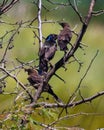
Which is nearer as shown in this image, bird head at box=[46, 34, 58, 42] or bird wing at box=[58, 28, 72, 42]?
bird wing at box=[58, 28, 72, 42]

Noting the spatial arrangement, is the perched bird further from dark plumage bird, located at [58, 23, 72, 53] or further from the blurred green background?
the blurred green background

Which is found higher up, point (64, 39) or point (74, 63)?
point (64, 39)

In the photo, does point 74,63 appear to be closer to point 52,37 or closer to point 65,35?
point 52,37

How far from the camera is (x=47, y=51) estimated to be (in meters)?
2.69

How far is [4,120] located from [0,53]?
12.8 ft

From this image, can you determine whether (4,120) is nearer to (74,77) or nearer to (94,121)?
(94,121)

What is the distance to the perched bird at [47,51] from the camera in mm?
2605

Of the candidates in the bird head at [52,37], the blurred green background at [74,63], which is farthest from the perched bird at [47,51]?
the blurred green background at [74,63]

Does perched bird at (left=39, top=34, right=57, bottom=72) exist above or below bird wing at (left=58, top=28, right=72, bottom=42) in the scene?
below

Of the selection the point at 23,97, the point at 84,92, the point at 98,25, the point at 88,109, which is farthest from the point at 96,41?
the point at 23,97

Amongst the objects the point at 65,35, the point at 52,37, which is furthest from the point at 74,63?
the point at 65,35

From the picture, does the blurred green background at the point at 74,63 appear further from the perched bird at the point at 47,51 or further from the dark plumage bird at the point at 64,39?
the dark plumage bird at the point at 64,39

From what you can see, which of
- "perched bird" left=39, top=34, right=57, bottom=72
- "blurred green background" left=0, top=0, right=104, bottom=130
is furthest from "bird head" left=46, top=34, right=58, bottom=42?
"blurred green background" left=0, top=0, right=104, bottom=130

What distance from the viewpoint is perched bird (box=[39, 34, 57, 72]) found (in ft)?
8.55
